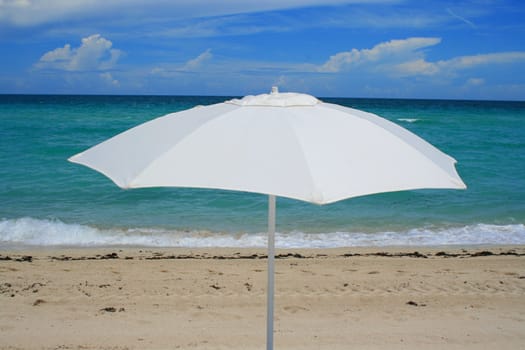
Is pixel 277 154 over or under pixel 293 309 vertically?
over

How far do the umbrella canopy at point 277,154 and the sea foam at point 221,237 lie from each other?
6938 mm

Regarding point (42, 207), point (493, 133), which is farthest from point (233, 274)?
point (493, 133)

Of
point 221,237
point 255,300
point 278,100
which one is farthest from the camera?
point 221,237

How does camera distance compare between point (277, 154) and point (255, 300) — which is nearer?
point (277, 154)

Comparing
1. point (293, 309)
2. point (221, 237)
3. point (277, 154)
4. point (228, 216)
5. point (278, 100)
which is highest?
point (278, 100)

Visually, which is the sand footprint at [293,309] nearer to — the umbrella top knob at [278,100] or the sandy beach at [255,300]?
the sandy beach at [255,300]

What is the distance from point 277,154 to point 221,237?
815 cm

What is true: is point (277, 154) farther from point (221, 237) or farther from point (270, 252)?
point (221, 237)

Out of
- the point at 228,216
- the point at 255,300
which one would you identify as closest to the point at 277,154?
the point at 255,300

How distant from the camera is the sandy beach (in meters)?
5.41

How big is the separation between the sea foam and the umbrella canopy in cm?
694

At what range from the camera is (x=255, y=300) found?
6566 mm

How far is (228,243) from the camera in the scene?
33.3ft

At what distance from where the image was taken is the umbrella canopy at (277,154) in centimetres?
250
